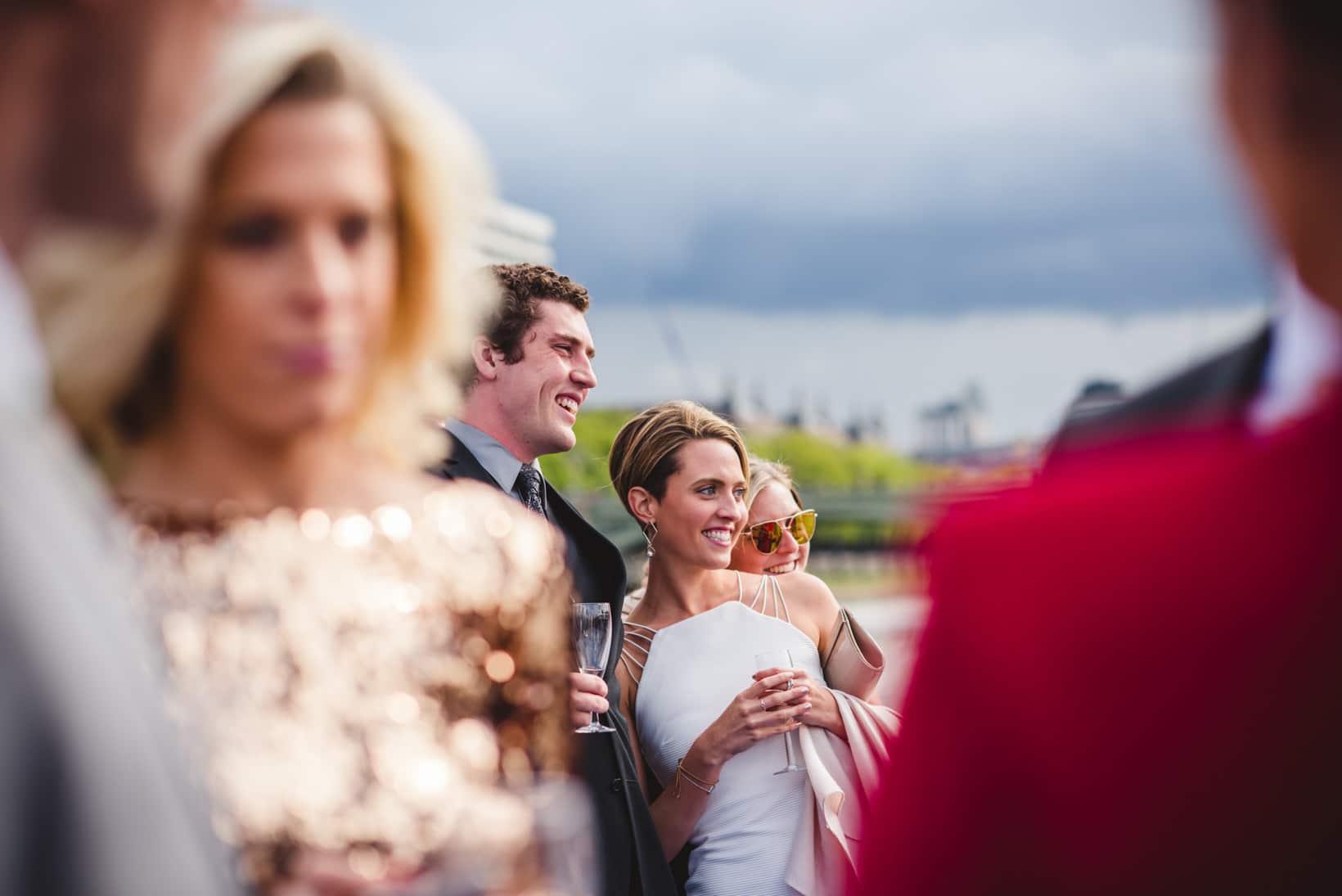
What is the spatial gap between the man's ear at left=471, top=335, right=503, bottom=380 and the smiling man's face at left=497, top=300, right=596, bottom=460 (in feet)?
0.09

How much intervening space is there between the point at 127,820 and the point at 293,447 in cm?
99

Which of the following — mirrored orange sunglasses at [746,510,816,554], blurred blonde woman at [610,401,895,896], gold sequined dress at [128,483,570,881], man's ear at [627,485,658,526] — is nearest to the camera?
gold sequined dress at [128,483,570,881]

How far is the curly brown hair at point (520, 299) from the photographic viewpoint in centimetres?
429

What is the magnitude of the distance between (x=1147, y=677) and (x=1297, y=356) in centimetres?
30

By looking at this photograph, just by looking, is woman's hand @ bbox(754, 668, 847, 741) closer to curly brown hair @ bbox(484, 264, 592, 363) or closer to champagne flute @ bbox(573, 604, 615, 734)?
champagne flute @ bbox(573, 604, 615, 734)

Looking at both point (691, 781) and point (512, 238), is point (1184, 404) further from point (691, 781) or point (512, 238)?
point (512, 238)

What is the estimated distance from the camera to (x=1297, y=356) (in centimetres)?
91

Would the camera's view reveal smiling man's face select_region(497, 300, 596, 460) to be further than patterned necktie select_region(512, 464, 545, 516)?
Yes

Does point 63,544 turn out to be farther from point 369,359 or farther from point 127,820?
point 369,359

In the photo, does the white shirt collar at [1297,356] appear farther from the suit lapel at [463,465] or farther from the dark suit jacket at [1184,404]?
the suit lapel at [463,465]

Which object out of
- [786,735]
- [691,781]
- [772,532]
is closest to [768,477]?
[772,532]

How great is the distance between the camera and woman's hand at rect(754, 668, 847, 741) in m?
3.72

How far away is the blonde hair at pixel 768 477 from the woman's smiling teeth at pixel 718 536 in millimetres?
740

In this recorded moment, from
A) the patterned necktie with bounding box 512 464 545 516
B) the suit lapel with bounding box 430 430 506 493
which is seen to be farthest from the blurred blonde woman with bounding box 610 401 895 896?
the suit lapel with bounding box 430 430 506 493
